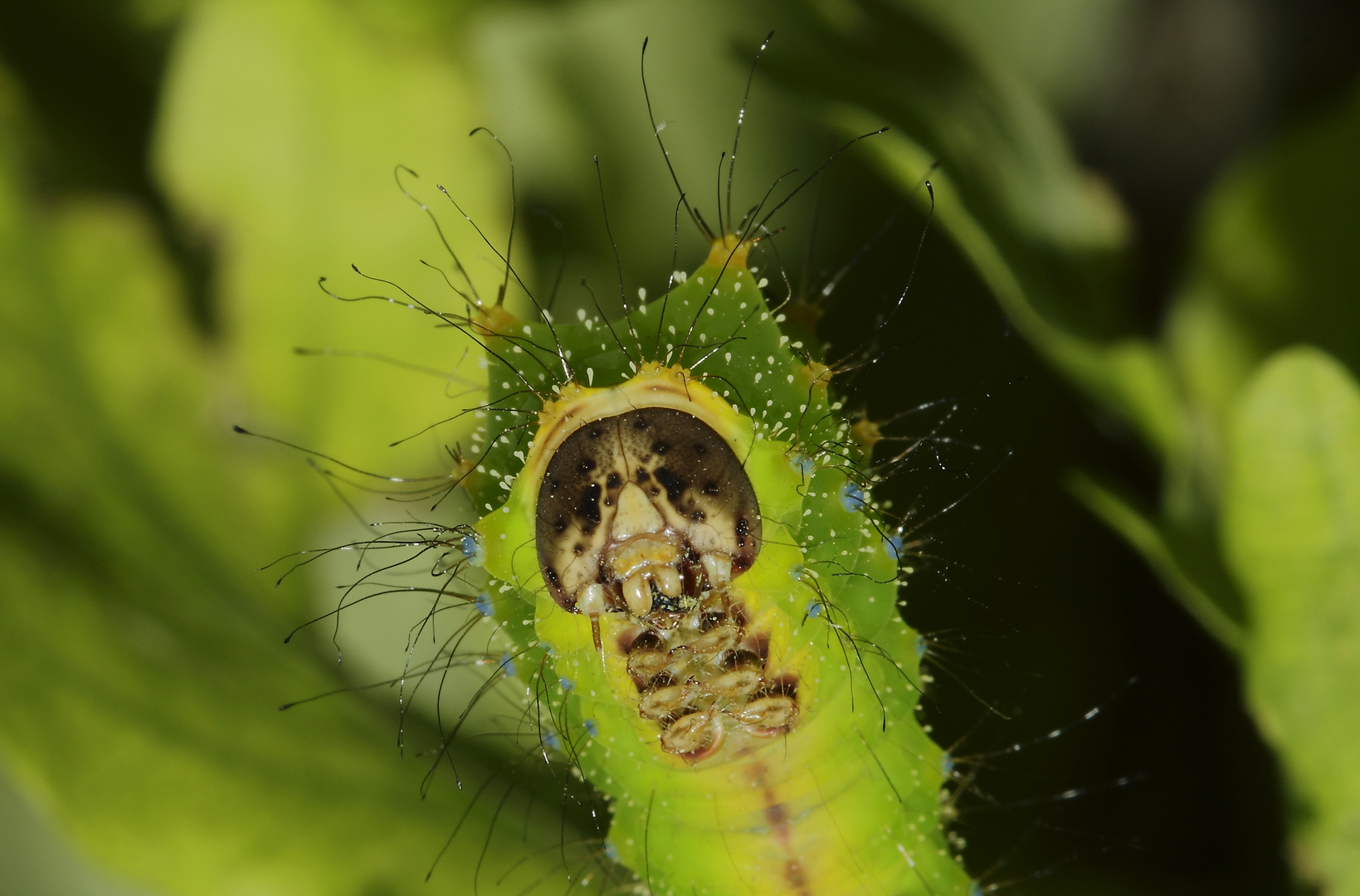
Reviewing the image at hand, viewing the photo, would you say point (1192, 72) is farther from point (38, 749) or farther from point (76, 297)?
point (38, 749)

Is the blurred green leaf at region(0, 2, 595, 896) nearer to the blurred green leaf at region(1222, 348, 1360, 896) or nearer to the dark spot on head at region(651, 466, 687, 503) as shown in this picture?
the dark spot on head at region(651, 466, 687, 503)

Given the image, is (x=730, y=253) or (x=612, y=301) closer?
(x=730, y=253)

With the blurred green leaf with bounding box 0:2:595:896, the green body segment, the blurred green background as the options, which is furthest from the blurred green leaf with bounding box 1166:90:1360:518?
the blurred green leaf with bounding box 0:2:595:896

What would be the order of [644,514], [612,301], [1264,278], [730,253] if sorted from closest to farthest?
[644,514] → [730,253] → [1264,278] → [612,301]

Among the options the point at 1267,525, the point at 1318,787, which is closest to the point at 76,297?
the point at 1267,525

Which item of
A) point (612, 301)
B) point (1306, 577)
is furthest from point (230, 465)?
point (1306, 577)

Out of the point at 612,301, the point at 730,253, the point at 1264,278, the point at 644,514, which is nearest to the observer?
the point at 644,514

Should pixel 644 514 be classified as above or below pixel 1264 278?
below

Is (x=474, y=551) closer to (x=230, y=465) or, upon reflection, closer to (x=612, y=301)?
(x=612, y=301)

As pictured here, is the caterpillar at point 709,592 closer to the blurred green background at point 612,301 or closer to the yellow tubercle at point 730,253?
the yellow tubercle at point 730,253
